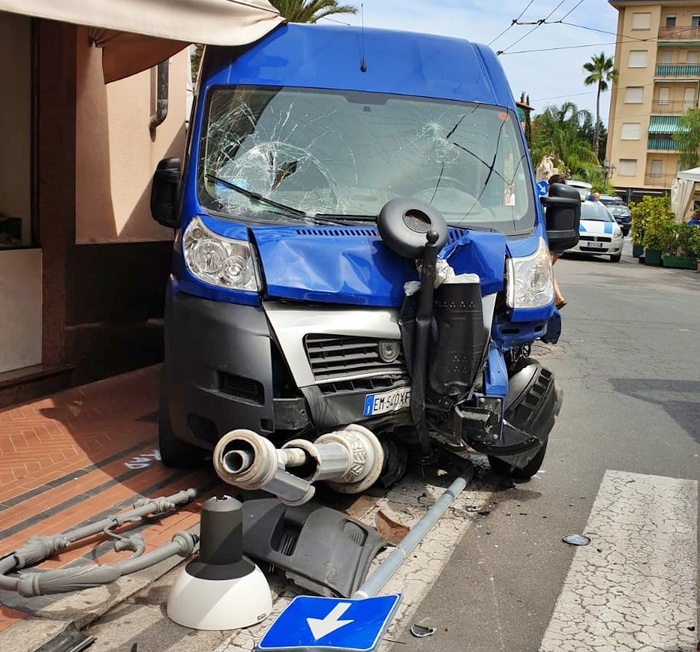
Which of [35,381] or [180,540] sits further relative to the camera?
[35,381]

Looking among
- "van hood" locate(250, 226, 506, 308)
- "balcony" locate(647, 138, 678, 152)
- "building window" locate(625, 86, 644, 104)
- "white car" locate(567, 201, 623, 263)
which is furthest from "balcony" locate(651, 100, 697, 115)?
"van hood" locate(250, 226, 506, 308)

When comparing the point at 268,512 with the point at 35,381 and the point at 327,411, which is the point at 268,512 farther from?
the point at 35,381

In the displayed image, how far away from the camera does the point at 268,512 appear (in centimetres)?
445

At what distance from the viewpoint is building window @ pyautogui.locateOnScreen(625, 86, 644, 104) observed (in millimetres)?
77125

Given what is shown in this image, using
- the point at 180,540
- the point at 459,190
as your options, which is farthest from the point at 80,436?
the point at 459,190

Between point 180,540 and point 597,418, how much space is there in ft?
15.0

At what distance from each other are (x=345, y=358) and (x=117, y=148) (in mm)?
4984

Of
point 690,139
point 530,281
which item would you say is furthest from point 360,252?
point 690,139

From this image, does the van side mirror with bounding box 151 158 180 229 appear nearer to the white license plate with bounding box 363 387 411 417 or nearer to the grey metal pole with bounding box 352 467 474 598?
the white license plate with bounding box 363 387 411 417

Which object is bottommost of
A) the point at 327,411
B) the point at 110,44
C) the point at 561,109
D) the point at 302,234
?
the point at 327,411

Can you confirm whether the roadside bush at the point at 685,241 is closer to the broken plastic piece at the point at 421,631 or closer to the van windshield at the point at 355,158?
the van windshield at the point at 355,158

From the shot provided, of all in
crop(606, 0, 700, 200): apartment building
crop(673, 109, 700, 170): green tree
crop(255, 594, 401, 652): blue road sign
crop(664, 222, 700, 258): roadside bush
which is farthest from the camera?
crop(606, 0, 700, 200): apartment building

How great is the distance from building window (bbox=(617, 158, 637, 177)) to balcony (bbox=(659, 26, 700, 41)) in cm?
1034

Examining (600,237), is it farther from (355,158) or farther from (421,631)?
(421,631)
